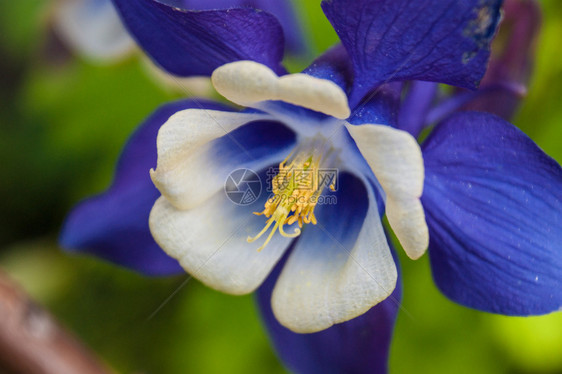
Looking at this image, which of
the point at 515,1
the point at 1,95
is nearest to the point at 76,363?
the point at 515,1

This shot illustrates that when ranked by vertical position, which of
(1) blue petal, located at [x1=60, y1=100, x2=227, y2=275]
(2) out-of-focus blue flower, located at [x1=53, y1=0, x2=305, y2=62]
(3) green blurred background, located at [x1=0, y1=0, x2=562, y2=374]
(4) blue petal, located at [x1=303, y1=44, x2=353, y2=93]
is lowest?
(3) green blurred background, located at [x1=0, y1=0, x2=562, y2=374]

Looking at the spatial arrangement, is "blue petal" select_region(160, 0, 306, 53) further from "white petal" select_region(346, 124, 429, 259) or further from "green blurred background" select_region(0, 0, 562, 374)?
"white petal" select_region(346, 124, 429, 259)

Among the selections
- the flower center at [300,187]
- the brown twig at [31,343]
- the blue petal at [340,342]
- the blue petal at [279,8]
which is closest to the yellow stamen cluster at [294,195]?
the flower center at [300,187]

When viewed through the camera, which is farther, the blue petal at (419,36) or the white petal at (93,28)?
the white petal at (93,28)

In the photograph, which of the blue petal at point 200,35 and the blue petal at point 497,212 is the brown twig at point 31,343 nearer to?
the blue petal at point 200,35

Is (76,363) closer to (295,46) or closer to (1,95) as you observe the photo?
(295,46)

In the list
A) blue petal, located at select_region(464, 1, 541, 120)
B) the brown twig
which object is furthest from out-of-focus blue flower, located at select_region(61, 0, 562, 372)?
the brown twig
